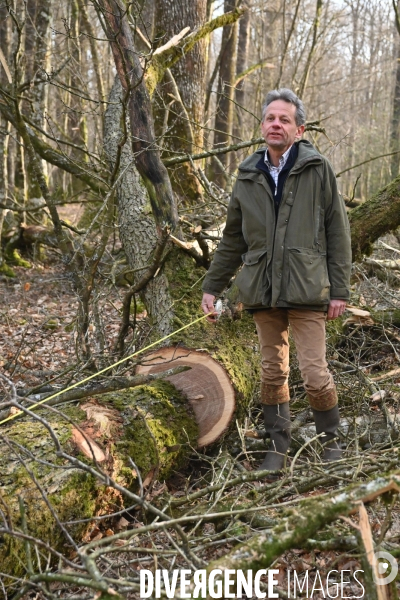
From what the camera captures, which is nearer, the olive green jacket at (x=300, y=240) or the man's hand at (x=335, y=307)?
the olive green jacket at (x=300, y=240)

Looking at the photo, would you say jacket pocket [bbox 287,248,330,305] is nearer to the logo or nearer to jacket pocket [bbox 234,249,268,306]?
jacket pocket [bbox 234,249,268,306]

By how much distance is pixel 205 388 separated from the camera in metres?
3.95

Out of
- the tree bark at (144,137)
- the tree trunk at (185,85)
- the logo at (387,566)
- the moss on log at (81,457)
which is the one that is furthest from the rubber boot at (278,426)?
the tree trunk at (185,85)

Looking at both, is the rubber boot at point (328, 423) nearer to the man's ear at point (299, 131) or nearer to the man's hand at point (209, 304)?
the man's hand at point (209, 304)

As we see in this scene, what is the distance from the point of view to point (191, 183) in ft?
25.0

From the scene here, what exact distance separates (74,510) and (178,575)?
0.72m

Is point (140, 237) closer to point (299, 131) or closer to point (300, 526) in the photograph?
point (299, 131)

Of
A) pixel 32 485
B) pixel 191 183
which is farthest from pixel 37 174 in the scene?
pixel 32 485

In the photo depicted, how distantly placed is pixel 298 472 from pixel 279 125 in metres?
2.01

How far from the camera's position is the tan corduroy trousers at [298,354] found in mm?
3592

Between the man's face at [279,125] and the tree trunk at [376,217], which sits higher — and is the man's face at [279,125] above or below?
above

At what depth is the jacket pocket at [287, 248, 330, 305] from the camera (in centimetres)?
344

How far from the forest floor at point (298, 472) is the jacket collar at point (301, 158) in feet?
5.10

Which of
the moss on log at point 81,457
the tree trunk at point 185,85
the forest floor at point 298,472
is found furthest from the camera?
the tree trunk at point 185,85
